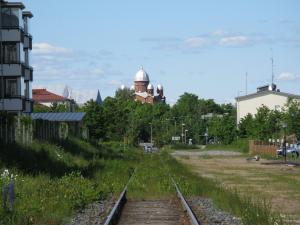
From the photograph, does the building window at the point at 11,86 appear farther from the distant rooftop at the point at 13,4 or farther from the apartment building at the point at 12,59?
the distant rooftop at the point at 13,4

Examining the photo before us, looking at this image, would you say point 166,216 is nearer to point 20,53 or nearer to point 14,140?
point 14,140

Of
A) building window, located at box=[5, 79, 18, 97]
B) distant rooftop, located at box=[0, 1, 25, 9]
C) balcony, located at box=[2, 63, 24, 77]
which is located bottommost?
building window, located at box=[5, 79, 18, 97]

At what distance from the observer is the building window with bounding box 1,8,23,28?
6469 centimetres

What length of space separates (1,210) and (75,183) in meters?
7.94

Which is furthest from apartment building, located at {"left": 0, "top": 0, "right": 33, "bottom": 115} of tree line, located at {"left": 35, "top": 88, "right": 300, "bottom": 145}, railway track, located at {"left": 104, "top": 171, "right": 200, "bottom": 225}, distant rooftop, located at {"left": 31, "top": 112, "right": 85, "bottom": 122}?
railway track, located at {"left": 104, "top": 171, "right": 200, "bottom": 225}

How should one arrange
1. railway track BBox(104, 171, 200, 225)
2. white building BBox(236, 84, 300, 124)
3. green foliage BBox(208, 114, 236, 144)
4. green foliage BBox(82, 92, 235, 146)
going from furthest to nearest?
green foliage BBox(208, 114, 236, 144) → white building BBox(236, 84, 300, 124) → green foliage BBox(82, 92, 235, 146) → railway track BBox(104, 171, 200, 225)

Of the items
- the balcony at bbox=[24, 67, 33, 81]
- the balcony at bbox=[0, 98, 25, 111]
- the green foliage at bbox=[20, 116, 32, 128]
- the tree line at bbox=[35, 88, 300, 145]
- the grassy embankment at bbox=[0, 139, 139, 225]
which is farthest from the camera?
the tree line at bbox=[35, 88, 300, 145]

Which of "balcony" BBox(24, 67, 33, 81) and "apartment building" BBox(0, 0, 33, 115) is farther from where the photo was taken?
"balcony" BBox(24, 67, 33, 81)

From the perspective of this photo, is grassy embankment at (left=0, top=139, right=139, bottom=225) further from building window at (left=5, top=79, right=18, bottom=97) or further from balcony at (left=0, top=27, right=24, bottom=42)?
balcony at (left=0, top=27, right=24, bottom=42)

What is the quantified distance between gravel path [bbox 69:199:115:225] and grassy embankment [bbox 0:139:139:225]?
0.22 meters

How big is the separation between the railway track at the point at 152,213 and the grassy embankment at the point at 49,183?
3.46ft

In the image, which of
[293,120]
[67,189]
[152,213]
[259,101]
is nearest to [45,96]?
[259,101]

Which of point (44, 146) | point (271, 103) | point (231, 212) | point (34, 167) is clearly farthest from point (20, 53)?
point (271, 103)

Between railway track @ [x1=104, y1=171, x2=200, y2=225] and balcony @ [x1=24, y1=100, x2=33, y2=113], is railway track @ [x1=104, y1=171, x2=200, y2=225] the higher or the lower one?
the lower one
